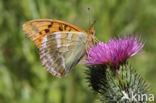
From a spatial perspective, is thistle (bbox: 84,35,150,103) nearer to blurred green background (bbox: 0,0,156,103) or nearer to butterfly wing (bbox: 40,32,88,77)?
butterfly wing (bbox: 40,32,88,77)

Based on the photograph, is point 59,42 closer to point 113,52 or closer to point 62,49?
point 62,49

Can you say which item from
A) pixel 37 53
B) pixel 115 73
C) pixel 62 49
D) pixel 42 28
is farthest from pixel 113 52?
pixel 37 53

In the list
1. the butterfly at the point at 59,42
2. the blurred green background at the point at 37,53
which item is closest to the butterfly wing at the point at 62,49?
the butterfly at the point at 59,42

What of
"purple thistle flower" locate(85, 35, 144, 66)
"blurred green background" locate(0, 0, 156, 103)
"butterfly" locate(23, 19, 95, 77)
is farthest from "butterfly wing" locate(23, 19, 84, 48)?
"blurred green background" locate(0, 0, 156, 103)

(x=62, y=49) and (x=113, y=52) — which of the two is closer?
(x=113, y=52)

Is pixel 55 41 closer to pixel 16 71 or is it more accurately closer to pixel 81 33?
pixel 81 33

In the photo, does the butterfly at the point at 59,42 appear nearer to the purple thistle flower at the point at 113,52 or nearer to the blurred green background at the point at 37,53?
the purple thistle flower at the point at 113,52
